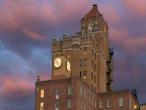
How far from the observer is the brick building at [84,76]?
465 feet

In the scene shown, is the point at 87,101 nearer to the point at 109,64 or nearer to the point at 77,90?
the point at 77,90

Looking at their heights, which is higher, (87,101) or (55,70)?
(55,70)

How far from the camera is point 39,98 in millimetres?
144875

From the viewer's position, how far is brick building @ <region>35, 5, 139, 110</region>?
14175 cm

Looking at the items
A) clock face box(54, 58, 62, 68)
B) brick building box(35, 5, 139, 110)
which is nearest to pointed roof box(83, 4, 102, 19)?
brick building box(35, 5, 139, 110)

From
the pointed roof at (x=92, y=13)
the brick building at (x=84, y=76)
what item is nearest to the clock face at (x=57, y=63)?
the brick building at (x=84, y=76)

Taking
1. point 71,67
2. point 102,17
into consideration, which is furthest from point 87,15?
point 71,67

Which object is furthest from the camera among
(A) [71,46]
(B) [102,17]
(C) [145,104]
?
(C) [145,104]

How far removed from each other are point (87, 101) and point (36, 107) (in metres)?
15.9

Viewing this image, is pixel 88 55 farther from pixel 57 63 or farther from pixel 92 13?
pixel 92 13

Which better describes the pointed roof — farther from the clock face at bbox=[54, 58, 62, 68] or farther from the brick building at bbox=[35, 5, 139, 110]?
the clock face at bbox=[54, 58, 62, 68]

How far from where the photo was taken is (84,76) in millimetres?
155500

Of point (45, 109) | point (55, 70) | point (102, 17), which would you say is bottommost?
point (45, 109)

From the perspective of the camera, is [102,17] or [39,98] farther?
[102,17]
